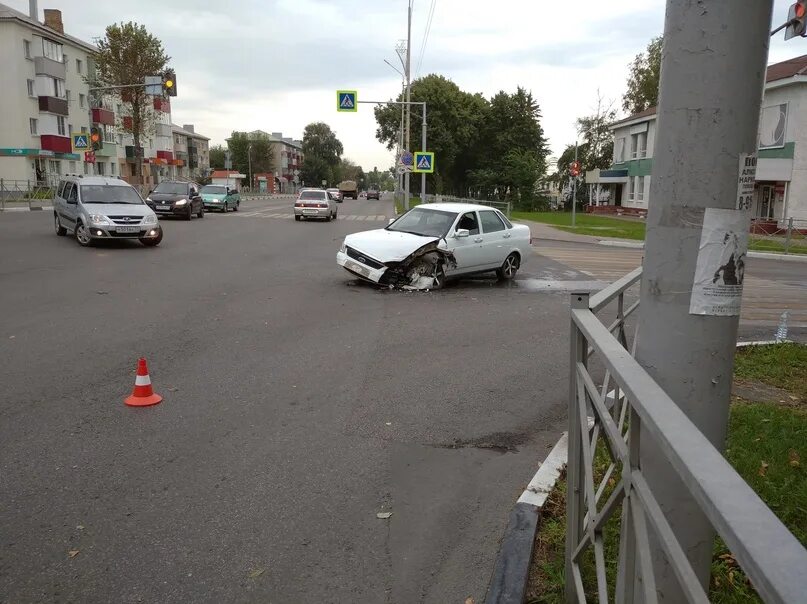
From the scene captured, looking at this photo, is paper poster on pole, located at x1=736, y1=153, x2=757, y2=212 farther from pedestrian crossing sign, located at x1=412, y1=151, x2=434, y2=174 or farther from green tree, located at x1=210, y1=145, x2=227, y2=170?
green tree, located at x1=210, y1=145, x2=227, y2=170

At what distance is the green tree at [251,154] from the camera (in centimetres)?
12469

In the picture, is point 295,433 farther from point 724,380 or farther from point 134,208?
point 134,208

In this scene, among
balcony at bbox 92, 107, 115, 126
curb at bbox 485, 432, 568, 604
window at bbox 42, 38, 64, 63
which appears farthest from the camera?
balcony at bbox 92, 107, 115, 126

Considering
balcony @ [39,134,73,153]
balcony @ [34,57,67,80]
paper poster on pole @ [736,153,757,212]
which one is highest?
balcony @ [34,57,67,80]

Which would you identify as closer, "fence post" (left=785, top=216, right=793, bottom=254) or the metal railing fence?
the metal railing fence

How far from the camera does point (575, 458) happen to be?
2.83 m

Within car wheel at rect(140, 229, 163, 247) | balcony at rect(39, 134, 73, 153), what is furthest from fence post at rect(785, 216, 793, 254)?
balcony at rect(39, 134, 73, 153)

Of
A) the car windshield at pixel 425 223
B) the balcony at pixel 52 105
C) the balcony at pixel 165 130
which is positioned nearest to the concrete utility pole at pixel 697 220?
the car windshield at pixel 425 223

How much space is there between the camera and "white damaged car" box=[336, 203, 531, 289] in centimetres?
1236

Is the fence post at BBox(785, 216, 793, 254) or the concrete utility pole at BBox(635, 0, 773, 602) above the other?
the concrete utility pole at BBox(635, 0, 773, 602)

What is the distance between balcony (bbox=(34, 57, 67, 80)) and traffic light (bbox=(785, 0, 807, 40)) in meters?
55.4

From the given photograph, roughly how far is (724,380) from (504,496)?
225cm

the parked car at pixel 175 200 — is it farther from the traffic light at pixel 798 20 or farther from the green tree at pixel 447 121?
the green tree at pixel 447 121

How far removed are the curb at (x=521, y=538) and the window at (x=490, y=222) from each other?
30.4 ft
